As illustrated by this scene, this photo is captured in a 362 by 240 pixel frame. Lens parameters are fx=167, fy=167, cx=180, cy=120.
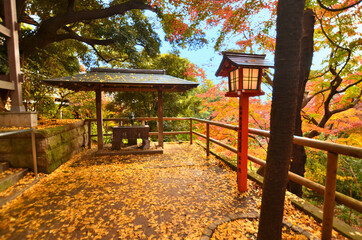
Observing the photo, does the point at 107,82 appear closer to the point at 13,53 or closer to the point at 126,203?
the point at 13,53

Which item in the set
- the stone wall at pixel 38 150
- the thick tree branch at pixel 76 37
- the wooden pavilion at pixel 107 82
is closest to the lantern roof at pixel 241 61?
the wooden pavilion at pixel 107 82

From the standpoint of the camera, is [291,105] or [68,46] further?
[68,46]

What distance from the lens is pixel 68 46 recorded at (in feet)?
24.9

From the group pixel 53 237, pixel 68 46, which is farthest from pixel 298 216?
pixel 68 46

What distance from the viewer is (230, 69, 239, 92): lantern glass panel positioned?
2.78m

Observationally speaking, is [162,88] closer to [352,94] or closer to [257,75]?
[257,75]

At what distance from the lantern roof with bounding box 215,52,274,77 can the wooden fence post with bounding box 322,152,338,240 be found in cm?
158

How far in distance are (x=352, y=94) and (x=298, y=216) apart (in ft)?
16.0

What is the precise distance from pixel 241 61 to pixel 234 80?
0.33 m

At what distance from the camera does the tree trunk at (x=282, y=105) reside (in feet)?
4.35

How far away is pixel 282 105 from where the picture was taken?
1.38 meters

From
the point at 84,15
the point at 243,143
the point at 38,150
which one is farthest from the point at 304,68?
the point at 84,15

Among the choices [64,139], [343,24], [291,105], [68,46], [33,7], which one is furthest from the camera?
[68,46]

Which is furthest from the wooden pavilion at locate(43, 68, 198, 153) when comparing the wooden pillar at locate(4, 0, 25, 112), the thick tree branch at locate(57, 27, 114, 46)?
the thick tree branch at locate(57, 27, 114, 46)
